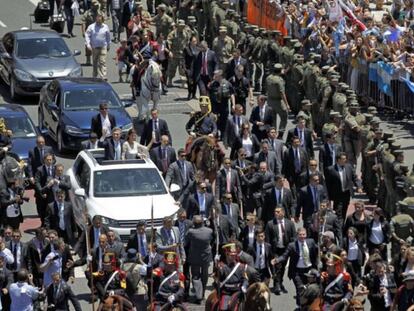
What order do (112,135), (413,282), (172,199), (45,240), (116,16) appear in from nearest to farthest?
(413,282) → (45,240) → (172,199) → (112,135) → (116,16)

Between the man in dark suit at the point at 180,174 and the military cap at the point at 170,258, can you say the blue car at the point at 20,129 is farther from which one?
the military cap at the point at 170,258

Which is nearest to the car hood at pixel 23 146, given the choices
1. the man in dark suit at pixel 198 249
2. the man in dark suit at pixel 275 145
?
the man in dark suit at pixel 275 145

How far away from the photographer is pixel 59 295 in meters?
23.7

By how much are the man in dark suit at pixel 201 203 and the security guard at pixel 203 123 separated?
145 inches

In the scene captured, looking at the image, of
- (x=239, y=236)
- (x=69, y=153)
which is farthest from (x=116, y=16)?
(x=239, y=236)

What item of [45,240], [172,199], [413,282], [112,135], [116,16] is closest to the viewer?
[413,282]

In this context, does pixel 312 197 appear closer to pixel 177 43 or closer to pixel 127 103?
pixel 127 103

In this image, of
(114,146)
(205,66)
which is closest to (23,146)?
(114,146)

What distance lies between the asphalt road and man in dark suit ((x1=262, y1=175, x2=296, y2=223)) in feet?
3.94

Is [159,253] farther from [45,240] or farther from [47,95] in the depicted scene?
[47,95]

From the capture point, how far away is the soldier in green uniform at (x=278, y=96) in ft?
107

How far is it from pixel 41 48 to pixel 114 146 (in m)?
9.63

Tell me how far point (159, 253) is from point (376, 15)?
22.1 metres

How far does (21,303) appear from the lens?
23344 mm
